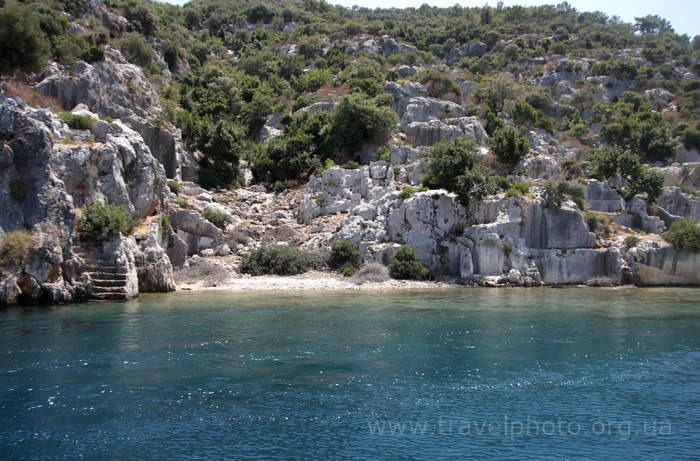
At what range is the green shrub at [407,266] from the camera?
3077cm

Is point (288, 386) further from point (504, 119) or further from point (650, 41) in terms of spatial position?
point (650, 41)

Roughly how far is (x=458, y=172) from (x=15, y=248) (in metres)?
26.1

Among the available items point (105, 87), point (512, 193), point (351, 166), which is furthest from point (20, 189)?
point (512, 193)

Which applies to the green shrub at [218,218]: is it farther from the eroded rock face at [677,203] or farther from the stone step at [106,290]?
the eroded rock face at [677,203]

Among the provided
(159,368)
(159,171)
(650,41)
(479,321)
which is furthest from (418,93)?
(650,41)

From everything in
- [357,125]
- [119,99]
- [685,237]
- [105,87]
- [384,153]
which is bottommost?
[685,237]

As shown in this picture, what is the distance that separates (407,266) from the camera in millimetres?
30750

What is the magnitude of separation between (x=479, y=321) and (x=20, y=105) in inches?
916

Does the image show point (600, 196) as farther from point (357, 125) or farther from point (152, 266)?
point (152, 266)

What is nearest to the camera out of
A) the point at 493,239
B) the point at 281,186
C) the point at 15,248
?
the point at 15,248

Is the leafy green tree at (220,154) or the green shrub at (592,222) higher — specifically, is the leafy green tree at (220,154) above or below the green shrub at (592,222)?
above

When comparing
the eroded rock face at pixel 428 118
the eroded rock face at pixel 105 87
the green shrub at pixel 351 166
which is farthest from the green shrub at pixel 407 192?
the eroded rock face at pixel 105 87

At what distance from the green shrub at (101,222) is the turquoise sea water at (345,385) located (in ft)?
14.8

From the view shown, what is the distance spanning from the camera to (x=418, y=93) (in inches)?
2003
